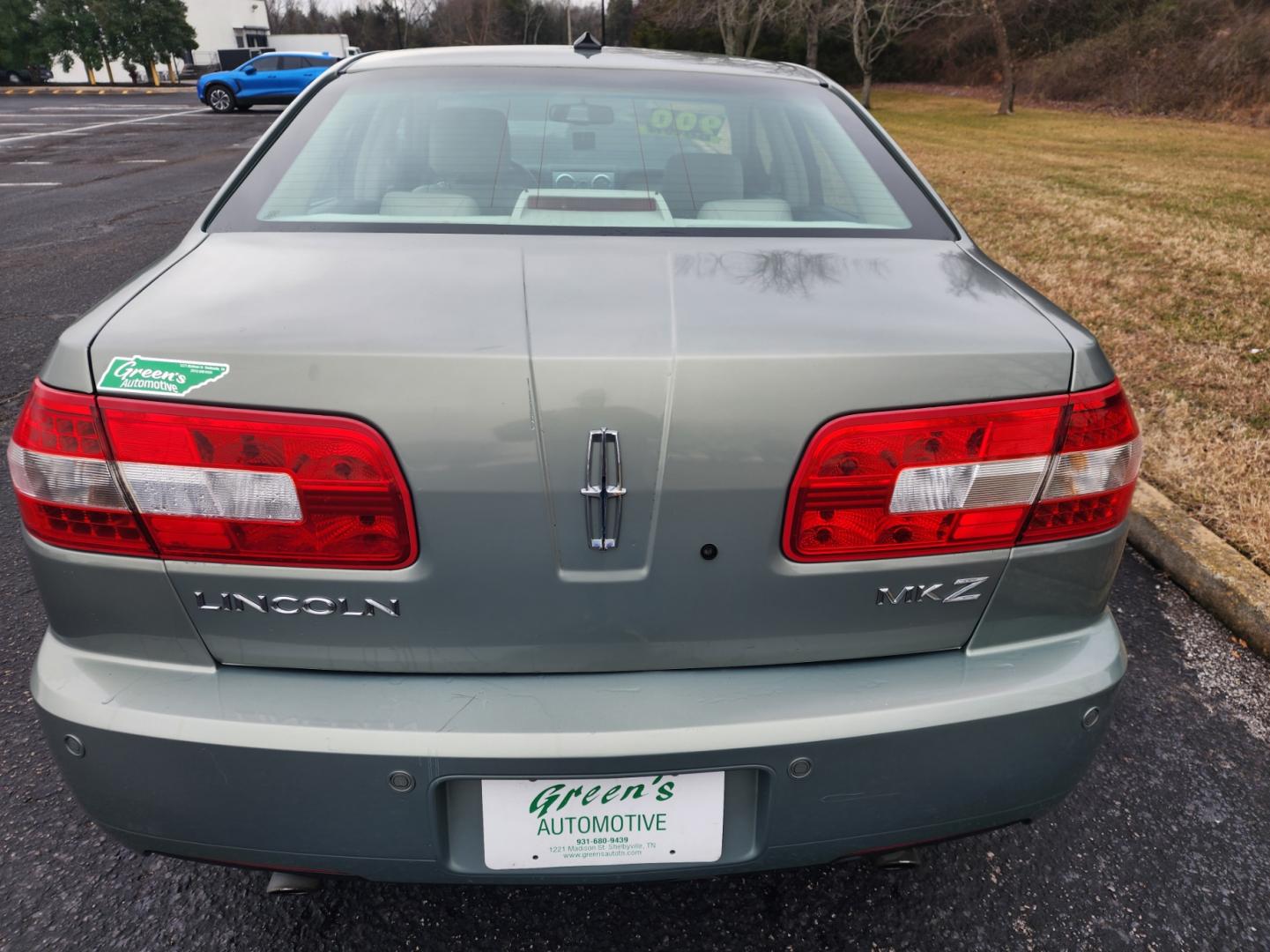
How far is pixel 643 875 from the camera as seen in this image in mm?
1353

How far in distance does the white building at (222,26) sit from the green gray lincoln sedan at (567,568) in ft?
201

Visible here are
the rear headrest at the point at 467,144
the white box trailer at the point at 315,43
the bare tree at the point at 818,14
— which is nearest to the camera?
the rear headrest at the point at 467,144

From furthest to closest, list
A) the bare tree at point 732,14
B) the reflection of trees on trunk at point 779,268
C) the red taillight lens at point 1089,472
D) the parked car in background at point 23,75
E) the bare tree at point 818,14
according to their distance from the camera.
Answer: the parked car in background at point 23,75 < the bare tree at point 732,14 < the bare tree at point 818,14 < the reflection of trees on trunk at point 779,268 < the red taillight lens at point 1089,472

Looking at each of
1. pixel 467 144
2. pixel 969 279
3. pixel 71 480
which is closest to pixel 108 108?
pixel 467 144

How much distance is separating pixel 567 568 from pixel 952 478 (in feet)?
1.84

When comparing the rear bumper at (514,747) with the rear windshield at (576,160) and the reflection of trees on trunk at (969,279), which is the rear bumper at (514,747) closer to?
the reflection of trees on trunk at (969,279)

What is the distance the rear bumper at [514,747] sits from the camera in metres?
1.24

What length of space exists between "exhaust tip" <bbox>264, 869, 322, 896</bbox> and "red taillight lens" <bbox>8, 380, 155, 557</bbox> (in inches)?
22.7

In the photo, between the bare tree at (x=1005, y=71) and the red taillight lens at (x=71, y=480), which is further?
the bare tree at (x=1005, y=71)

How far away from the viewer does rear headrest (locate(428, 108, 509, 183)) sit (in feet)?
6.45

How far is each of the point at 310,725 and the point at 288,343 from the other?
1.72 feet

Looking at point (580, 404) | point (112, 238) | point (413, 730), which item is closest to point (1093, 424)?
point (580, 404)

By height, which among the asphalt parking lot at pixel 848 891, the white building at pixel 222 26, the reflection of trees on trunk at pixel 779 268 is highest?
the white building at pixel 222 26

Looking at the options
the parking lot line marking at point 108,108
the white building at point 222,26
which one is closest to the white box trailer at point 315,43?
the white building at point 222,26
